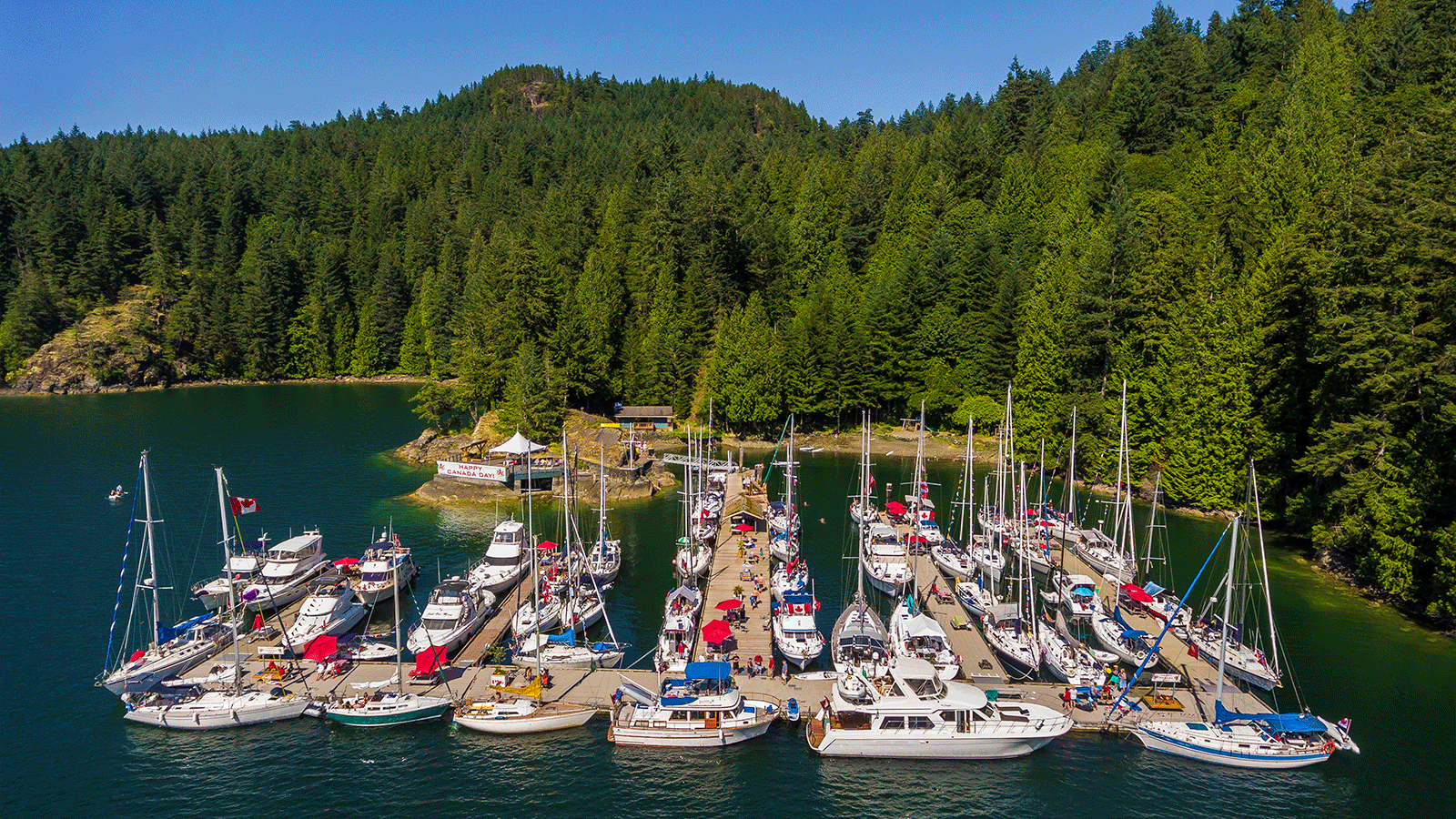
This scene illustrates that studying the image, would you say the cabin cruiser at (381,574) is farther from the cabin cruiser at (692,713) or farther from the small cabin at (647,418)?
the small cabin at (647,418)

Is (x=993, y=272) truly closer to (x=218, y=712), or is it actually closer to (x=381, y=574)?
(x=381, y=574)

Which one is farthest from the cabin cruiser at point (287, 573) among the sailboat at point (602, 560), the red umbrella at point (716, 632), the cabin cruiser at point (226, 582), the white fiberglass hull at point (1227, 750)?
the white fiberglass hull at point (1227, 750)

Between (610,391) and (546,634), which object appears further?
(610,391)

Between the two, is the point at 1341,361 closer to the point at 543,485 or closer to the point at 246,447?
the point at 543,485

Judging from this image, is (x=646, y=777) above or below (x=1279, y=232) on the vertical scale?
below

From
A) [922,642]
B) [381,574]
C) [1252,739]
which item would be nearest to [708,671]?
[922,642]

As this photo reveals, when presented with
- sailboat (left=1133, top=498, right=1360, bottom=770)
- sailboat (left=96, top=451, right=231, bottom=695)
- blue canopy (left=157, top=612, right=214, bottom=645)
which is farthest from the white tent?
sailboat (left=1133, top=498, right=1360, bottom=770)

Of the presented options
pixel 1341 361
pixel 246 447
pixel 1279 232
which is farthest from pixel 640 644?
pixel 246 447
